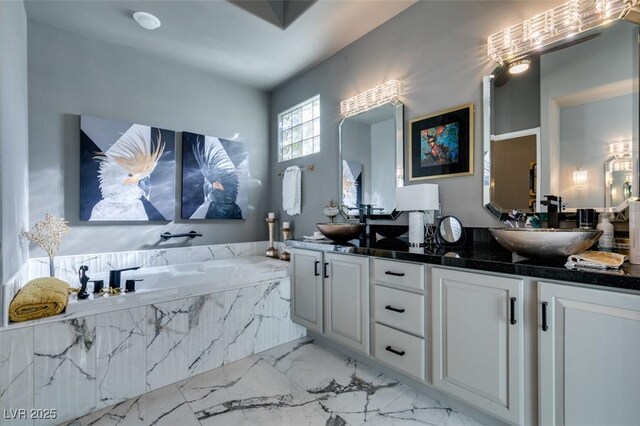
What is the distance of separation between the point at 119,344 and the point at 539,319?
234 cm

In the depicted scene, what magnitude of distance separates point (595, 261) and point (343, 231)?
4.95 feet

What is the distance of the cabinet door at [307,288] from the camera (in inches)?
93.1

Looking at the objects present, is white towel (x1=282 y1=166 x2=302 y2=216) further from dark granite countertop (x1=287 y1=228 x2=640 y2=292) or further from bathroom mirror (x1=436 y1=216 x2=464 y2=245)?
bathroom mirror (x1=436 y1=216 x2=464 y2=245)

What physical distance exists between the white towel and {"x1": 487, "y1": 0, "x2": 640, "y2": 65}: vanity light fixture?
→ 2.15 meters

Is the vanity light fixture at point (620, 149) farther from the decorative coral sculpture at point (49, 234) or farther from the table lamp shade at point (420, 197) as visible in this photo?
the decorative coral sculpture at point (49, 234)

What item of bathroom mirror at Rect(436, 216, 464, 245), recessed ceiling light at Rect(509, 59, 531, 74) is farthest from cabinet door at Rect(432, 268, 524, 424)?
recessed ceiling light at Rect(509, 59, 531, 74)

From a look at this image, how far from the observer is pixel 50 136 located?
8.25 feet

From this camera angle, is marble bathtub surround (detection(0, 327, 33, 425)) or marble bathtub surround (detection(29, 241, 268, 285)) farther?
marble bathtub surround (detection(29, 241, 268, 285))

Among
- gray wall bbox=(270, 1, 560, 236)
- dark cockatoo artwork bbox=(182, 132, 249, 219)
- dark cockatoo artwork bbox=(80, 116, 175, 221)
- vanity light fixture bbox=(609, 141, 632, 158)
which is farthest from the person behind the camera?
dark cockatoo artwork bbox=(182, 132, 249, 219)

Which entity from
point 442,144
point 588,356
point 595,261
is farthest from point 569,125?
point 588,356

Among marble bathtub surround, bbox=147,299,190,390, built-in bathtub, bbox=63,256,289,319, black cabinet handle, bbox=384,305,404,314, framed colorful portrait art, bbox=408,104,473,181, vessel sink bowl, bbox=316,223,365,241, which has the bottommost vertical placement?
marble bathtub surround, bbox=147,299,190,390

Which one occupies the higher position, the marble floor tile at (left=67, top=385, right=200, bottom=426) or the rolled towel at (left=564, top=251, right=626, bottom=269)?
the rolled towel at (left=564, top=251, right=626, bottom=269)

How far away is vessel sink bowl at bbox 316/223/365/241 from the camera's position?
7.70 feet

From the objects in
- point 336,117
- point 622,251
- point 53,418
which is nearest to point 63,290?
point 53,418
